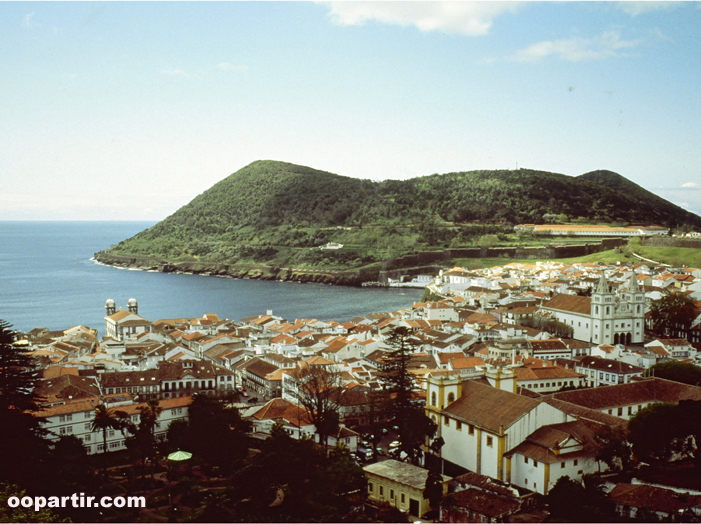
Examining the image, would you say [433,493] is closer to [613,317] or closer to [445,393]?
[445,393]

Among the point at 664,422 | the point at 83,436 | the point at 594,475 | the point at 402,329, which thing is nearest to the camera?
the point at 594,475

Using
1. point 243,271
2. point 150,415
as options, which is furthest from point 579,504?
point 243,271

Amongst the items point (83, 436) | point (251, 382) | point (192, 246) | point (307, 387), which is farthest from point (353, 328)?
point (192, 246)

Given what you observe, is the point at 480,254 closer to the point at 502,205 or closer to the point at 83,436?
the point at 502,205

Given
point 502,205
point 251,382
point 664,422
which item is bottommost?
point 251,382

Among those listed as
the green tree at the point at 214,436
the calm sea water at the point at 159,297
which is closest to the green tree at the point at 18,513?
the green tree at the point at 214,436

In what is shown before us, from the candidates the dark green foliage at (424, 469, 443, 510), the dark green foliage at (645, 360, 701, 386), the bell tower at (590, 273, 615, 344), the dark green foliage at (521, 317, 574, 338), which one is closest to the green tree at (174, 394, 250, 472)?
the dark green foliage at (424, 469, 443, 510)
